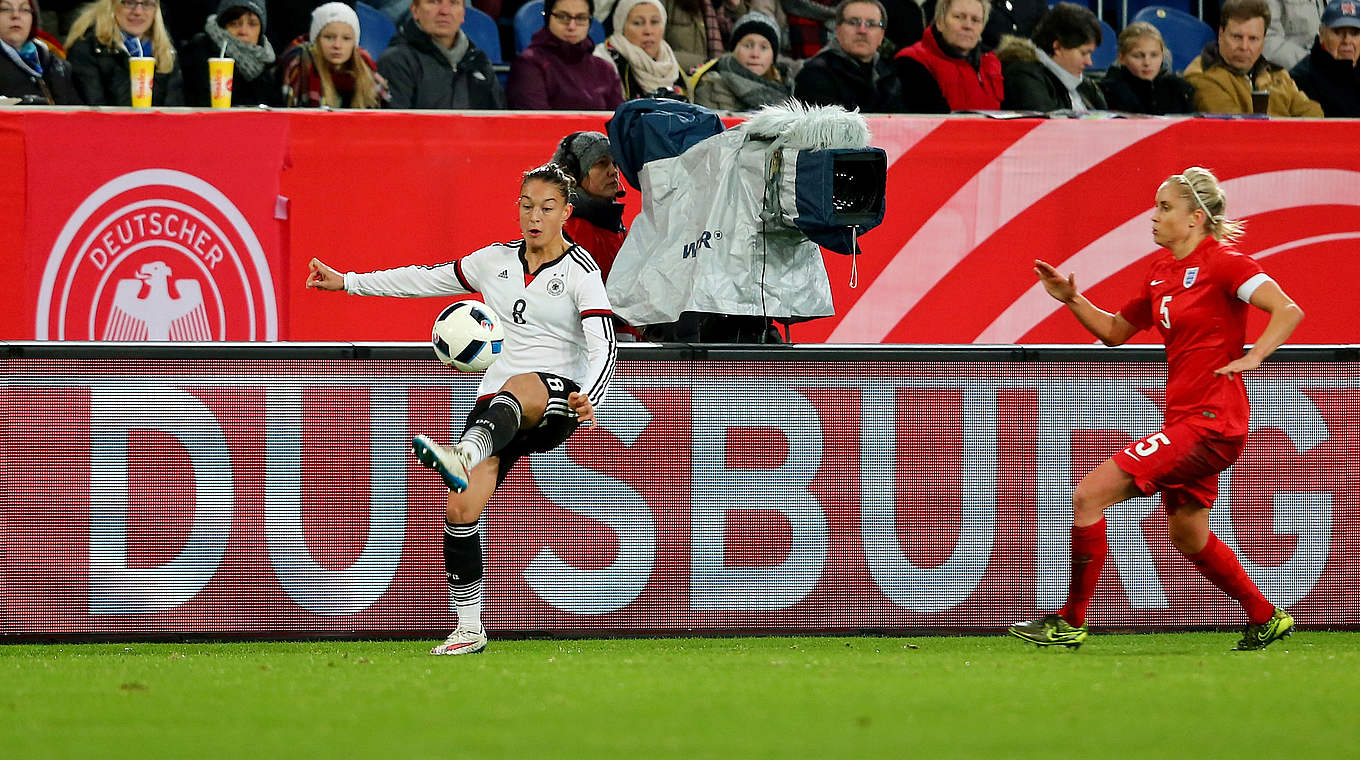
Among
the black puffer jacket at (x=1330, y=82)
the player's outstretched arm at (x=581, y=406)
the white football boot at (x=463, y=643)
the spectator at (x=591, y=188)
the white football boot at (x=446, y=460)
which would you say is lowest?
the white football boot at (x=463, y=643)

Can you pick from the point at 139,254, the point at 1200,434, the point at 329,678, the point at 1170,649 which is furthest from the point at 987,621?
the point at 139,254

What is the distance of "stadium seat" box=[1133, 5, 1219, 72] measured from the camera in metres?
14.0

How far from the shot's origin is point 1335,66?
11945mm

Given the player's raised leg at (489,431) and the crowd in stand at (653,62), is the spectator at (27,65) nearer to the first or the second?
the crowd in stand at (653,62)

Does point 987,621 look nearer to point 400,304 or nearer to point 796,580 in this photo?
point 796,580

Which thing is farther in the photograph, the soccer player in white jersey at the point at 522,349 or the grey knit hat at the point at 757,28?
the grey knit hat at the point at 757,28

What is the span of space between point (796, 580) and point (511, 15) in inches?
293

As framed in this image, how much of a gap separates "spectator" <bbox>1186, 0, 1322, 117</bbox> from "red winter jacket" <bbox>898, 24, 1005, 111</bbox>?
149 cm

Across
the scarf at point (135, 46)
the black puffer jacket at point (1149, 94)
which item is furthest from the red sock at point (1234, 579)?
the scarf at point (135, 46)

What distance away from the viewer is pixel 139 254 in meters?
9.73

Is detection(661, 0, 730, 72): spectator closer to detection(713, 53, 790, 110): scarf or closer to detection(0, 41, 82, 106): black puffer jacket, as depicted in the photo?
detection(713, 53, 790, 110): scarf

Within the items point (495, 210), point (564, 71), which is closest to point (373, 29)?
point (564, 71)

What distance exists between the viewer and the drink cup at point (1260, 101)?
11.3 meters

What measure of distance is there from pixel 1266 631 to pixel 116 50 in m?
6.82
